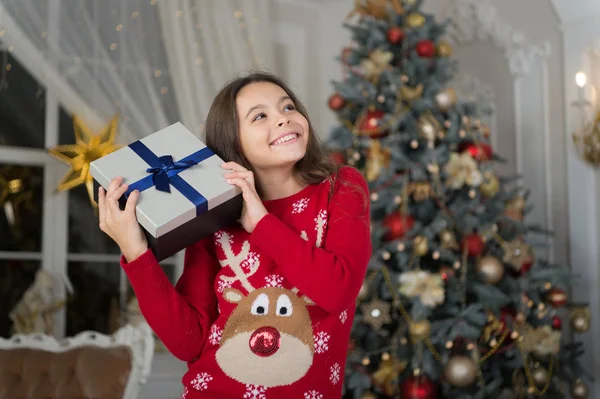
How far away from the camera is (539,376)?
4215 mm

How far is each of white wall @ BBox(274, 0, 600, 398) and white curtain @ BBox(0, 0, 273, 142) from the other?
597 millimetres

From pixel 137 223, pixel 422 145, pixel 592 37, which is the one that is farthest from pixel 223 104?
pixel 592 37

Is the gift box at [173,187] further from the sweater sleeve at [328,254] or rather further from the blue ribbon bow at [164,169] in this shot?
the sweater sleeve at [328,254]

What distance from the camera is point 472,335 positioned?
3.92 m

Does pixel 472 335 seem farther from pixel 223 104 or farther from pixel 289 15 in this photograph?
pixel 289 15

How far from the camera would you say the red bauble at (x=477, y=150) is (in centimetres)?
421

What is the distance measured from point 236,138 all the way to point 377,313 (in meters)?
2.28

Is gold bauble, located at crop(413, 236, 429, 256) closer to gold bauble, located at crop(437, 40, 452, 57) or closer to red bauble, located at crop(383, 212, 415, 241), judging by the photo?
red bauble, located at crop(383, 212, 415, 241)

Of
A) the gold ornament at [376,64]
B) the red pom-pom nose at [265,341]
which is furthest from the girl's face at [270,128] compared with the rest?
the gold ornament at [376,64]

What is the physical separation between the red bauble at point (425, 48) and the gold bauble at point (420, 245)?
1.05m

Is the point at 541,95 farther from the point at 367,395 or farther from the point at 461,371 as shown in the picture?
the point at 367,395

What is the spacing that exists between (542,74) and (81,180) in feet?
9.96

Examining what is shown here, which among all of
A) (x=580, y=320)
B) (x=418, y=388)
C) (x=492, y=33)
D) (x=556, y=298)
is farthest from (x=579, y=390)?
(x=492, y=33)

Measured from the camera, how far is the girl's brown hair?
1.85 meters
